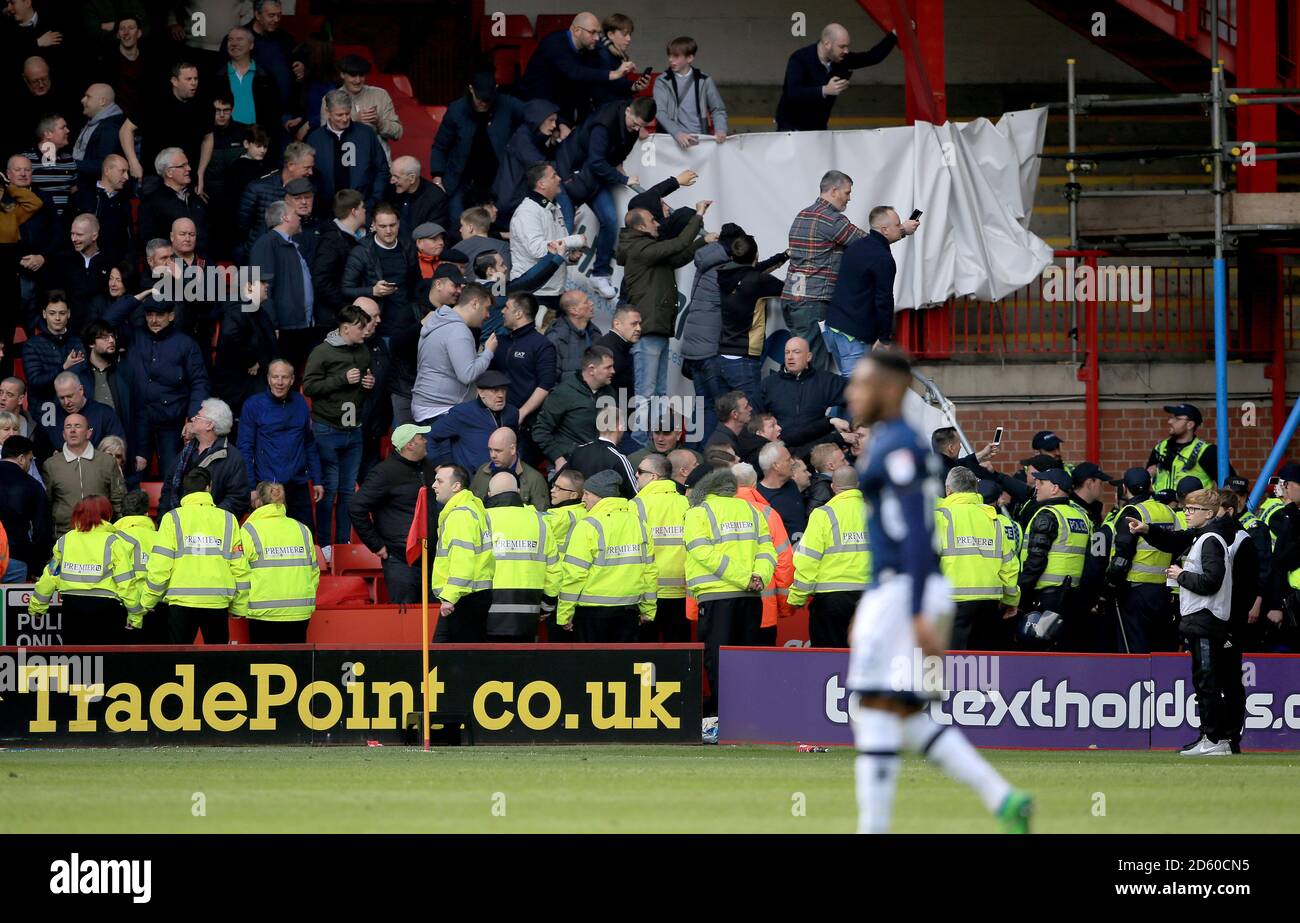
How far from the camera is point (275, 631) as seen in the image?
16.9 m

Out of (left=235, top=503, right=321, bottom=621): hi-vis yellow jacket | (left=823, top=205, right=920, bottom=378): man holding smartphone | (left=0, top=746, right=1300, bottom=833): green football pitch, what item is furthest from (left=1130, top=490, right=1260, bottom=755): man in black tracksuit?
(left=235, top=503, right=321, bottom=621): hi-vis yellow jacket

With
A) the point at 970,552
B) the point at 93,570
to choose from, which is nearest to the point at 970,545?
the point at 970,552

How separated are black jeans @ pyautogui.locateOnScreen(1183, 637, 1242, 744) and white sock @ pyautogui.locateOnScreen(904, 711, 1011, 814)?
720 centimetres

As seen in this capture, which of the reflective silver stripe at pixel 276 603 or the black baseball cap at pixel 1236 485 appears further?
the black baseball cap at pixel 1236 485

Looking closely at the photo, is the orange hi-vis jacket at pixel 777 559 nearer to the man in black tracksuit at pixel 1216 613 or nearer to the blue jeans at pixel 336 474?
the man in black tracksuit at pixel 1216 613

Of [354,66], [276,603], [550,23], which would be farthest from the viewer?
[550,23]

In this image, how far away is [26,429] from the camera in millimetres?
18234

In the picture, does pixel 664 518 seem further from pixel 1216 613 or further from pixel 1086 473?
pixel 1216 613

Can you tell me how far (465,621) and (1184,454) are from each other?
726 cm

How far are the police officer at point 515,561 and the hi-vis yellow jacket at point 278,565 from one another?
1529 millimetres

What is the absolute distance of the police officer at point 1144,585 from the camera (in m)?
17.6

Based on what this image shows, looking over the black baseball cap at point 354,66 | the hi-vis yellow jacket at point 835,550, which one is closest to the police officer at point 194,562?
the hi-vis yellow jacket at point 835,550

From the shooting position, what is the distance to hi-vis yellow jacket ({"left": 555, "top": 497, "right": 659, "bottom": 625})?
1652 cm
